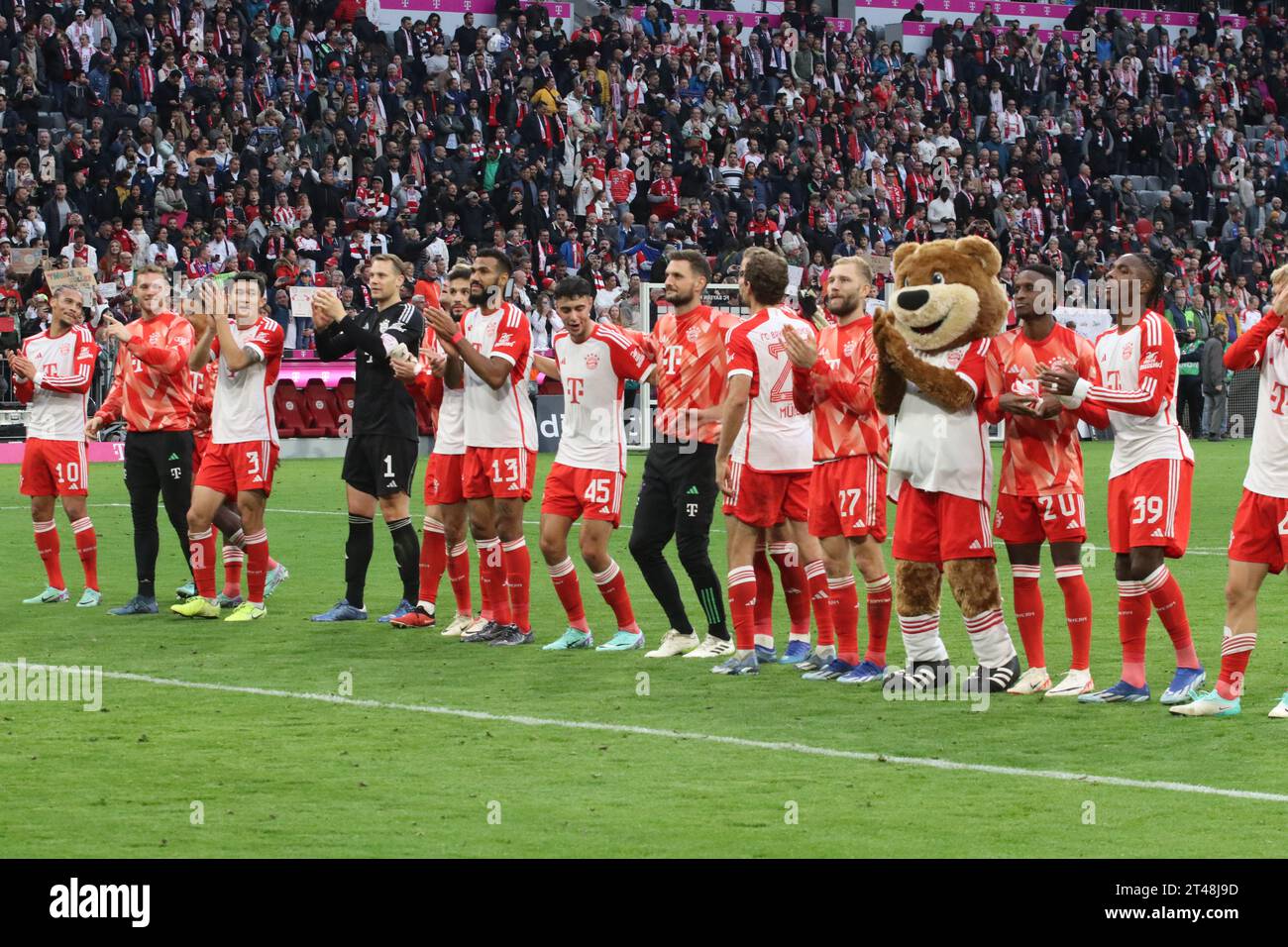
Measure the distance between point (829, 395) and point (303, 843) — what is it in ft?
14.0

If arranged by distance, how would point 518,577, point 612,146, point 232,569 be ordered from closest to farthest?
1. point 518,577
2. point 232,569
3. point 612,146

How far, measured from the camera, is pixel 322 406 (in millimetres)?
25609

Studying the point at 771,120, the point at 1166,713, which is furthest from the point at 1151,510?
the point at 771,120

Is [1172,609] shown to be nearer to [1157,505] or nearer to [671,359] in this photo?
[1157,505]

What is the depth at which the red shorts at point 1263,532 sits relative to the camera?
801cm

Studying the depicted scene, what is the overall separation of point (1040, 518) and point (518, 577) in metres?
3.21

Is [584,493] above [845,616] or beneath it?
above

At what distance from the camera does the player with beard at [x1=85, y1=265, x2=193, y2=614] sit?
1208 centimetres

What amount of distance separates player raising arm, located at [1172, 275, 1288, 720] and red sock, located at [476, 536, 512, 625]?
4.08 meters

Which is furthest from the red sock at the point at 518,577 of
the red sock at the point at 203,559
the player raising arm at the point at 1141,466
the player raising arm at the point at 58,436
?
the player raising arm at the point at 1141,466

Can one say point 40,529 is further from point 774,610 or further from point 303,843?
point 303,843

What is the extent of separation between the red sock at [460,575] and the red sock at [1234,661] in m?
4.73

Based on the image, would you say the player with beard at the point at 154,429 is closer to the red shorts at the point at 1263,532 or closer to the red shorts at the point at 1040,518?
the red shorts at the point at 1040,518

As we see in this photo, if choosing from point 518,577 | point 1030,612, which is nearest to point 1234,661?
point 1030,612
